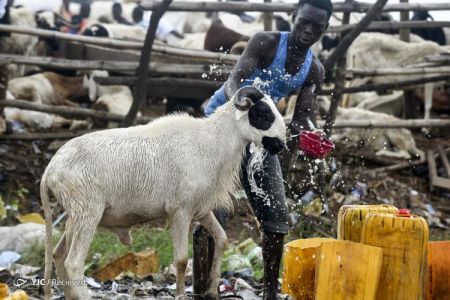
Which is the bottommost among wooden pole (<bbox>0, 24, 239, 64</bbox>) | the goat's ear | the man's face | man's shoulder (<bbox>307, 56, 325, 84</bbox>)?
the goat's ear

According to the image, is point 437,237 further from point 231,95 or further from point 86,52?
point 86,52

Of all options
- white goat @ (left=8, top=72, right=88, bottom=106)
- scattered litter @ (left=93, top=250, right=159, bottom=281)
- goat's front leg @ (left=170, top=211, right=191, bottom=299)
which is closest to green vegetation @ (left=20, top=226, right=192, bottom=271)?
scattered litter @ (left=93, top=250, right=159, bottom=281)

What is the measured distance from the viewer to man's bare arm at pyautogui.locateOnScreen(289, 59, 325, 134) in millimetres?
5785

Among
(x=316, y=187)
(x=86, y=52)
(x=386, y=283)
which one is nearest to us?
(x=386, y=283)

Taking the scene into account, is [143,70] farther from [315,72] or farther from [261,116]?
[261,116]

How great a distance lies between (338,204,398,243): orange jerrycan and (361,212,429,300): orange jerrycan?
0.24m

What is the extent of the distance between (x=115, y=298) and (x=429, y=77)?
18.9 ft

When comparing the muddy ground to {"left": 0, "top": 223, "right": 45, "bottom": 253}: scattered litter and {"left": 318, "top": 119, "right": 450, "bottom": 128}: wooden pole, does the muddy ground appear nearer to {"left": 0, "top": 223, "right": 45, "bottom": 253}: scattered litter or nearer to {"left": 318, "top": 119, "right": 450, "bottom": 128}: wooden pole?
{"left": 318, "top": 119, "right": 450, "bottom": 128}: wooden pole

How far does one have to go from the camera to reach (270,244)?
17.7 ft

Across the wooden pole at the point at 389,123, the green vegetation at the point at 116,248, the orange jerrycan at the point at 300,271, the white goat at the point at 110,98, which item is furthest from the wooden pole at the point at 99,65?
the orange jerrycan at the point at 300,271

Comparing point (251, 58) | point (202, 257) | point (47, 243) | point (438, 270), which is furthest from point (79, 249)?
point (438, 270)

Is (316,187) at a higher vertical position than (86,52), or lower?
lower

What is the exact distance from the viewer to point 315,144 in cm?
523

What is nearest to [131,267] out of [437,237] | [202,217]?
[202,217]
